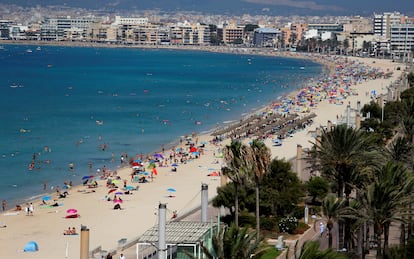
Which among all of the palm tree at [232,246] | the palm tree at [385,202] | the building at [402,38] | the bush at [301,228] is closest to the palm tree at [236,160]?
the bush at [301,228]

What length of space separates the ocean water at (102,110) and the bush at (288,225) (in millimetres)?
12844

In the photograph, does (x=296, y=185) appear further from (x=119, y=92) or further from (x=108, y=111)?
(x=119, y=92)

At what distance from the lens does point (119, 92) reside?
84.6 m

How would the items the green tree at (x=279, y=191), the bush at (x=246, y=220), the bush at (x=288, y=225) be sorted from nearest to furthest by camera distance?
the bush at (x=288, y=225) → the bush at (x=246, y=220) → the green tree at (x=279, y=191)

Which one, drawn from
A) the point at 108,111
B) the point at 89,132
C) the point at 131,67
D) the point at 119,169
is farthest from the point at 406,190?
the point at 131,67

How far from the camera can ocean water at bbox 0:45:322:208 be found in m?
40.4

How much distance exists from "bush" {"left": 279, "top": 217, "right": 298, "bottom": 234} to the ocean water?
12.8 meters

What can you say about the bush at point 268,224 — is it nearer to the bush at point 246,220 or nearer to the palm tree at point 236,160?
the bush at point 246,220

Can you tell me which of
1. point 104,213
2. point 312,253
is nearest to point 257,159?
point 312,253

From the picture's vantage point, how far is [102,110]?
65.9 m

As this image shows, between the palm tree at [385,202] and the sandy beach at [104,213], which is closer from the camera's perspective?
the palm tree at [385,202]

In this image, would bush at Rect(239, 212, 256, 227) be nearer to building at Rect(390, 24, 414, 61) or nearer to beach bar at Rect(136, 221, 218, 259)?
beach bar at Rect(136, 221, 218, 259)

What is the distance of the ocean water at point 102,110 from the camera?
40.4 metres

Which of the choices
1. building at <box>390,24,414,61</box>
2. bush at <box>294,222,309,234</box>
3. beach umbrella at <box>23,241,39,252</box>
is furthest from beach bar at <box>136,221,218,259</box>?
building at <box>390,24,414,61</box>
